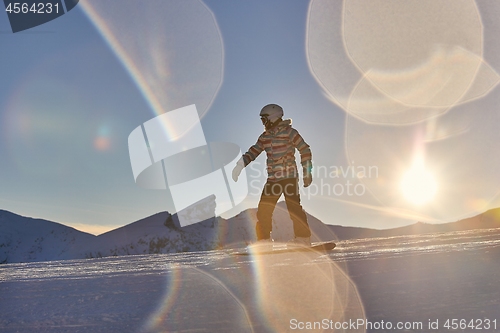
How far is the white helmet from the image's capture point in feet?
27.9

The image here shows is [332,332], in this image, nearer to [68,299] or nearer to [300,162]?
[68,299]

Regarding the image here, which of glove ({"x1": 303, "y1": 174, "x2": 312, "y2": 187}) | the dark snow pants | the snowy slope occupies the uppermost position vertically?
glove ({"x1": 303, "y1": 174, "x2": 312, "y2": 187})

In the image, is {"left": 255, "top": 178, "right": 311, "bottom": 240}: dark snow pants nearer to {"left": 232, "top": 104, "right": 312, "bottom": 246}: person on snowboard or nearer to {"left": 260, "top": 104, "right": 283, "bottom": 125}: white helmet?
{"left": 232, "top": 104, "right": 312, "bottom": 246}: person on snowboard

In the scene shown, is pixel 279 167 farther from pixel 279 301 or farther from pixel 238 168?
pixel 279 301

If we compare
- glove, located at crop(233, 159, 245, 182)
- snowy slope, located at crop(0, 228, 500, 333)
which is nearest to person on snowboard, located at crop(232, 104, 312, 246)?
glove, located at crop(233, 159, 245, 182)

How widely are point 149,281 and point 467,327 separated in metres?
2.86

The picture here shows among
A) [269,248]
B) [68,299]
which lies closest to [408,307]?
[68,299]

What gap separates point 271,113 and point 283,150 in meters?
0.73

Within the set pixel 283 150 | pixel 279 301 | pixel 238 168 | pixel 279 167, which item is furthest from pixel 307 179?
pixel 279 301

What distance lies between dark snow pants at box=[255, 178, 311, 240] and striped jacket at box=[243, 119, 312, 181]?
0.15 m

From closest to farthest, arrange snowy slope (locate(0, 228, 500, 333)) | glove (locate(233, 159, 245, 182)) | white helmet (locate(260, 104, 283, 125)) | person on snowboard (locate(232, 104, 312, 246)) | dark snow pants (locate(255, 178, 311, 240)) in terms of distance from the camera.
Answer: snowy slope (locate(0, 228, 500, 333)) → dark snow pants (locate(255, 178, 311, 240)) → person on snowboard (locate(232, 104, 312, 246)) → white helmet (locate(260, 104, 283, 125)) → glove (locate(233, 159, 245, 182))

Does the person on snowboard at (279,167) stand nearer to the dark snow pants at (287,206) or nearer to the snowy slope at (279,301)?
the dark snow pants at (287,206)

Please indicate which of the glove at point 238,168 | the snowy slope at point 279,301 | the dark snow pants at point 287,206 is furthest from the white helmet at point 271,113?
the snowy slope at point 279,301

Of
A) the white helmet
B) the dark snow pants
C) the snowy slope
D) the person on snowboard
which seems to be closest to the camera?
the snowy slope
